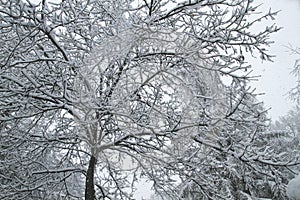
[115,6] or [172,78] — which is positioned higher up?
[115,6]

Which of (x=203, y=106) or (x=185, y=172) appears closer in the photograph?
(x=203, y=106)

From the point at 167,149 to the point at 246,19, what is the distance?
2.02m

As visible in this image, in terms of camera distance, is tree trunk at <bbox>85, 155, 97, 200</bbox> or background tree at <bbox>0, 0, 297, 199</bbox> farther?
tree trunk at <bbox>85, 155, 97, 200</bbox>

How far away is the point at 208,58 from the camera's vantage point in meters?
4.25

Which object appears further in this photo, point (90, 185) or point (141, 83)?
point (90, 185)

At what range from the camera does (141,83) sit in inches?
162

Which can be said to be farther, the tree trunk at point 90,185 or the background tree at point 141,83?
the tree trunk at point 90,185

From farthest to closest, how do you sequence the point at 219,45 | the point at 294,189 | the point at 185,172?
1. the point at 185,172
2. the point at 219,45
3. the point at 294,189

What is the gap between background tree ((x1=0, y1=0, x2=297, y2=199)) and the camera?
3.96 meters

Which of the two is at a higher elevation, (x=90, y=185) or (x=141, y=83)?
(x=141, y=83)

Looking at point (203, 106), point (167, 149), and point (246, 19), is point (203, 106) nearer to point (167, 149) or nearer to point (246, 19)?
point (167, 149)

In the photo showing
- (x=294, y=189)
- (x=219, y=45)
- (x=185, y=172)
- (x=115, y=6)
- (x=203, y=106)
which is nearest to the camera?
(x=294, y=189)

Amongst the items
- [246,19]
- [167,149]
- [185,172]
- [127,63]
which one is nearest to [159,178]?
[185,172]

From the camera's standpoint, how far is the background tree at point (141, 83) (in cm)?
396
